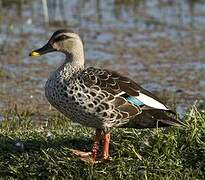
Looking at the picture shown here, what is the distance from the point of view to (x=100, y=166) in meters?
6.07

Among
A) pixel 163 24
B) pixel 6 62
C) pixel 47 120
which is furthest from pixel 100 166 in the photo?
pixel 163 24

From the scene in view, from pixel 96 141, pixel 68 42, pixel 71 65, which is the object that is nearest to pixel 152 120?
pixel 96 141

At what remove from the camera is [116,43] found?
11688 mm

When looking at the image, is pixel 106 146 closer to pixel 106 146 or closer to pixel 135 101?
pixel 106 146

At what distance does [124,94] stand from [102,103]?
0.78 ft

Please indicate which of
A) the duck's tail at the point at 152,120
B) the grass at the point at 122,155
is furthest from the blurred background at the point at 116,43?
the duck's tail at the point at 152,120

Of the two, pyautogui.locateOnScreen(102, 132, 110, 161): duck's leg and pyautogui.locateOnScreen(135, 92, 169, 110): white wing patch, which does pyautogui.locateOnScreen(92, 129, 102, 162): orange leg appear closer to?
pyautogui.locateOnScreen(102, 132, 110, 161): duck's leg

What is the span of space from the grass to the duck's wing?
0.30 meters

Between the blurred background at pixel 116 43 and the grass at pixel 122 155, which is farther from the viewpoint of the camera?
the blurred background at pixel 116 43

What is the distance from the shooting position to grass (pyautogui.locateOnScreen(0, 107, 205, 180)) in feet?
19.6

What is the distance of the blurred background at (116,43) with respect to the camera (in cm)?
970

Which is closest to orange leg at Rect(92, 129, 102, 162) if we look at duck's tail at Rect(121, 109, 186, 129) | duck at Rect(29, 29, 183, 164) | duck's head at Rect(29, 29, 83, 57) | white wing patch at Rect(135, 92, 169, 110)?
duck at Rect(29, 29, 183, 164)

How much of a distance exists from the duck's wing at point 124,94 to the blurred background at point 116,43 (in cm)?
265

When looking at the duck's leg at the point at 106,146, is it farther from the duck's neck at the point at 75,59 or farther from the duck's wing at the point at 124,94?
the duck's neck at the point at 75,59
